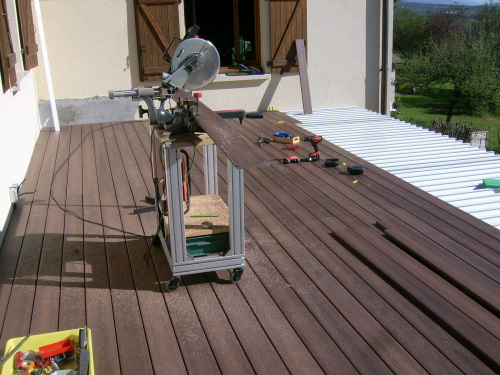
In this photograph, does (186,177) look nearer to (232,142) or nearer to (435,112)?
(232,142)

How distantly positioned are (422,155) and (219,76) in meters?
3.46

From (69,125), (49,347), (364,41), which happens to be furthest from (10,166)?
(364,41)

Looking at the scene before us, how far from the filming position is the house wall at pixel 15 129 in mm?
4207

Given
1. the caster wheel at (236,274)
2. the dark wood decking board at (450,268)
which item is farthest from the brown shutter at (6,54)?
the dark wood decking board at (450,268)

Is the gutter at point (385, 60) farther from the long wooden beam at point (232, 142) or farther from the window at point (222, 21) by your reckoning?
the long wooden beam at point (232, 142)

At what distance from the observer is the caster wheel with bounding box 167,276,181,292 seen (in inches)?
122

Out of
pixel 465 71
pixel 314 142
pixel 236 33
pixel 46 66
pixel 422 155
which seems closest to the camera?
pixel 422 155

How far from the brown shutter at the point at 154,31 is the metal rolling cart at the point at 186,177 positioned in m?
4.46

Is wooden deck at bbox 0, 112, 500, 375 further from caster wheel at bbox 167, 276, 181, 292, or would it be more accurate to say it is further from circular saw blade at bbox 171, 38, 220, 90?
circular saw blade at bbox 171, 38, 220, 90

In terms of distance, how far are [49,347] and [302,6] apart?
270 inches

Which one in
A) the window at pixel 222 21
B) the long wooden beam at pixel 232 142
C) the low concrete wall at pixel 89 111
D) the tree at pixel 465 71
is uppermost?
the window at pixel 222 21

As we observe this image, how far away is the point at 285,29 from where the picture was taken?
8188 millimetres

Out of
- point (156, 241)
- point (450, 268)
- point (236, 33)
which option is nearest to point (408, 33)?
point (236, 33)

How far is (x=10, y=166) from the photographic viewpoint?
4.52 metres
